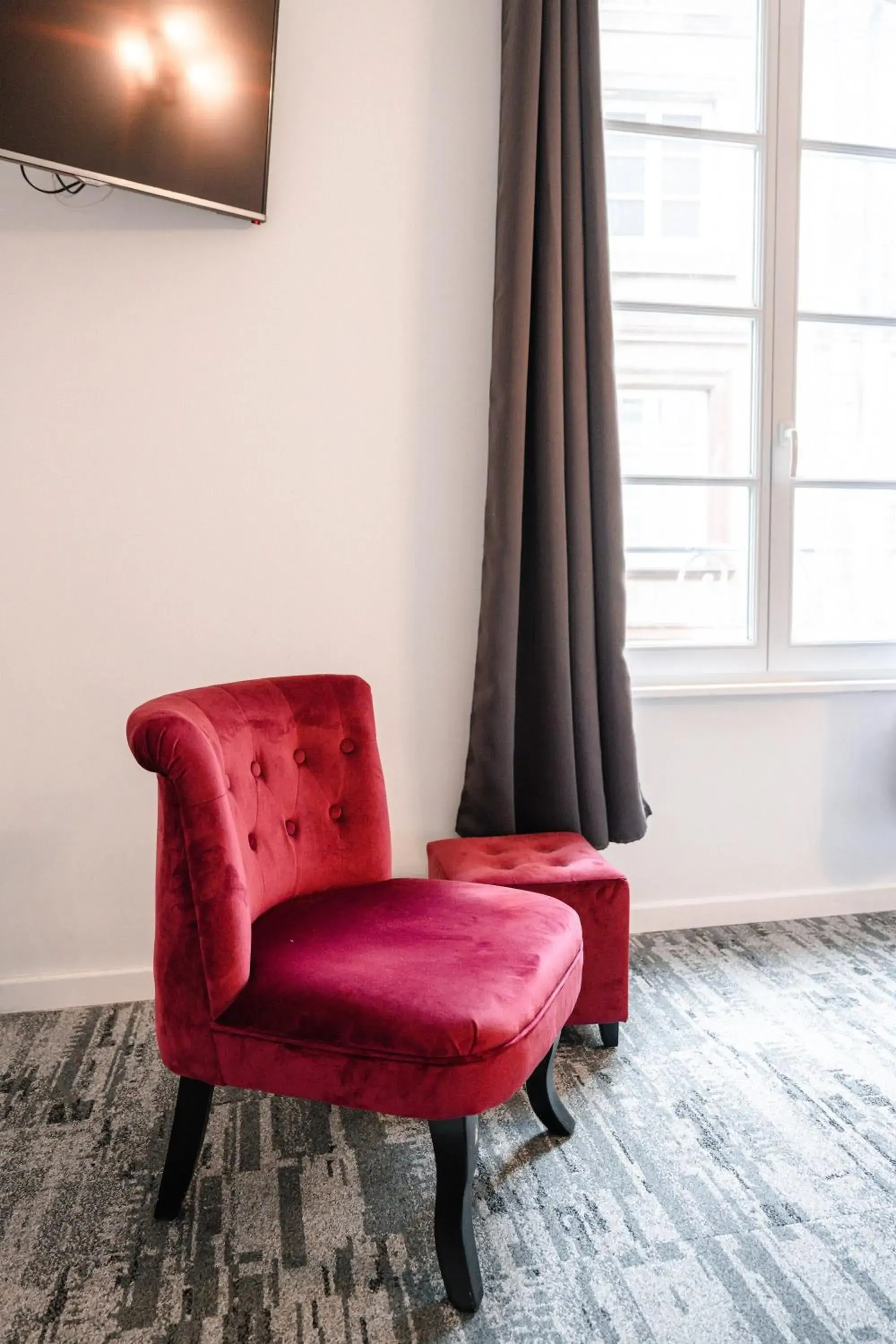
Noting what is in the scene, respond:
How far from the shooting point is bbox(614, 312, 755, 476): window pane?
2648mm

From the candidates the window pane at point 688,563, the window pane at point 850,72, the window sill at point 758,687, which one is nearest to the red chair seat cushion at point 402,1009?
the window sill at point 758,687

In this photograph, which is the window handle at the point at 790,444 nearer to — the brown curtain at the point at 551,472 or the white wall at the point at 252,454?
the brown curtain at the point at 551,472

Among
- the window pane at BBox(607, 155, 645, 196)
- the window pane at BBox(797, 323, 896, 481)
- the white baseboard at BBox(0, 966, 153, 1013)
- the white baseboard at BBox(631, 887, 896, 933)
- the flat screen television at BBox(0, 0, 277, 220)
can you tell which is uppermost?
the window pane at BBox(607, 155, 645, 196)

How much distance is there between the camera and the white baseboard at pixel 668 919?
89.9 inches

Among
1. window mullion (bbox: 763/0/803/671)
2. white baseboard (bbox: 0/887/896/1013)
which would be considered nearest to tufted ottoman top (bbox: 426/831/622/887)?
white baseboard (bbox: 0/887/896/1013)

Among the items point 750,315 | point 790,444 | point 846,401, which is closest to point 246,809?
point 790,444

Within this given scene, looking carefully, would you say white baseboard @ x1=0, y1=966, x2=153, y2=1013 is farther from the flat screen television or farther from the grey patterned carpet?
the flat screen television

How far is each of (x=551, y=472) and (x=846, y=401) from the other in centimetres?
106

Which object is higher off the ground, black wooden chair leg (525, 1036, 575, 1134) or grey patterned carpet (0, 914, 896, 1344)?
black wooden chair leg (525, 1036, 575, 1134)

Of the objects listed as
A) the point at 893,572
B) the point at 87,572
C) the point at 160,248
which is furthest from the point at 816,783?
the point at 160,248

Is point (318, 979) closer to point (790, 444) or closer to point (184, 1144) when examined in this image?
point (184, 1144)

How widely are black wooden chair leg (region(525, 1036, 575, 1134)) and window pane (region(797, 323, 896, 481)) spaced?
183 cm

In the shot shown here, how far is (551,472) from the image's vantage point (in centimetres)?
233

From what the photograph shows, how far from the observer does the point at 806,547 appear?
281 cm
